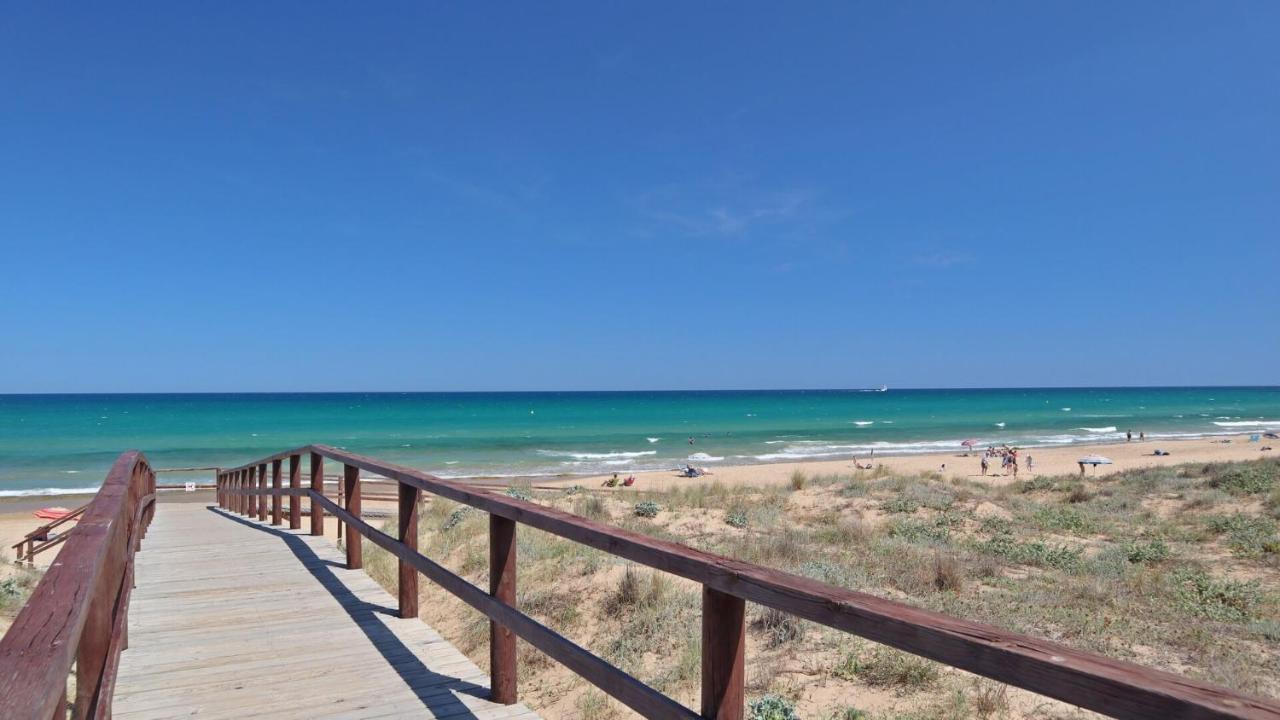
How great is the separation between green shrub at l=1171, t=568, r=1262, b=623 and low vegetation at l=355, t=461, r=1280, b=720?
0.03 meters

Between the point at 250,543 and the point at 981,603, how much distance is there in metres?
8.04

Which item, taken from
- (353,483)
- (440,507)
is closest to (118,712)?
(353,483)

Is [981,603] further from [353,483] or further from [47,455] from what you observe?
[47,455]

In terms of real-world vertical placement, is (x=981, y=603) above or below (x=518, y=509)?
below

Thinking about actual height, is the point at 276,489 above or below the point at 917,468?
above

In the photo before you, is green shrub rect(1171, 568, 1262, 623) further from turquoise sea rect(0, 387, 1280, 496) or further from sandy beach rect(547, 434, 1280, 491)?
turquoise sea rect(0, 387, 1280, 496)

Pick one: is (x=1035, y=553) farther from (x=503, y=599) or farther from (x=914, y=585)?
(x=503, y=599)

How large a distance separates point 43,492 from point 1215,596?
36.0 metres

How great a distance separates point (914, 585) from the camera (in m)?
7.74

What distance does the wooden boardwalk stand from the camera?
13.0 feet

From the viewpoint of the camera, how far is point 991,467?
3189cm

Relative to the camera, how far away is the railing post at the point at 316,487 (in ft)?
A: 26.8

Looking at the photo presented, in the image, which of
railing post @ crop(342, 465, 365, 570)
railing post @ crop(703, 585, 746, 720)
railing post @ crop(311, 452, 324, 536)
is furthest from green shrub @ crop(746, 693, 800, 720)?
railing post @ crop(311, 452, 324, 536)

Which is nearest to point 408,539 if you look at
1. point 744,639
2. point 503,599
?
point 503,599
